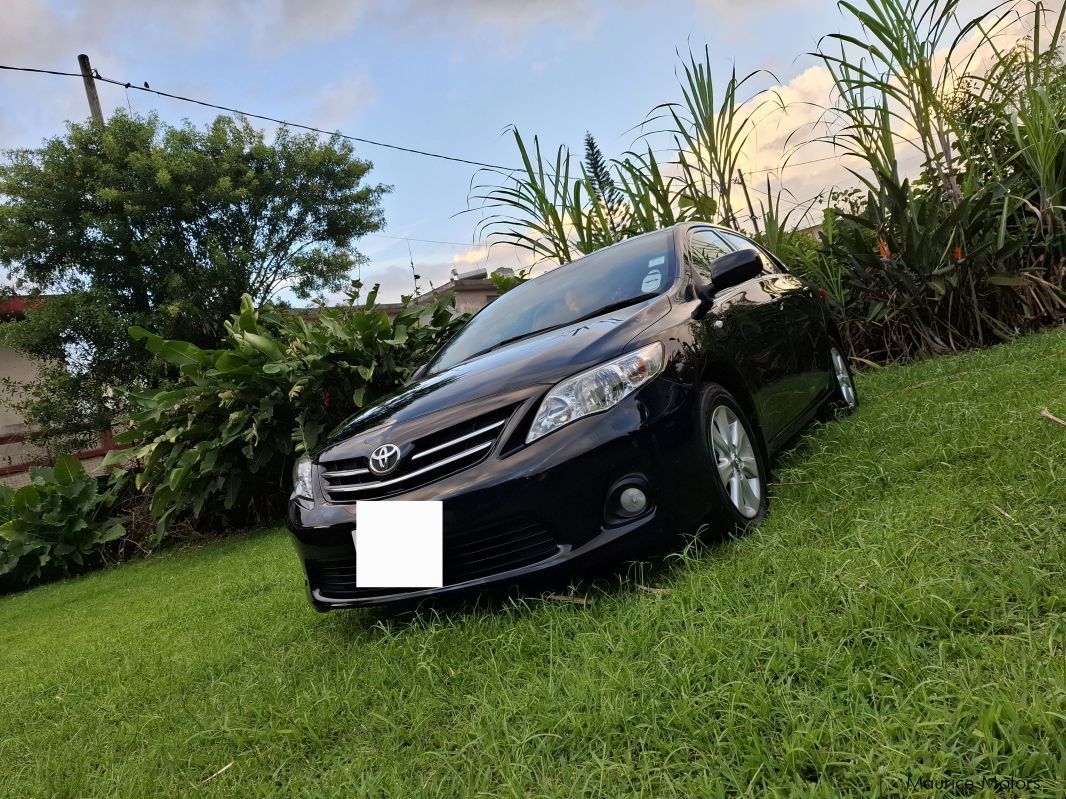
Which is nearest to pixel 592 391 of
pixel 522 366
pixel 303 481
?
pixel 522 366

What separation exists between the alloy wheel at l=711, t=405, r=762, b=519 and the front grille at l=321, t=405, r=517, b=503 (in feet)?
2.39

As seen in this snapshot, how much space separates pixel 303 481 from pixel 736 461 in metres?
1.59

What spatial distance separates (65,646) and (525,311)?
2.96 metres

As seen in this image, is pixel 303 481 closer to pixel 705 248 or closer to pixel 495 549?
pixel 495 549

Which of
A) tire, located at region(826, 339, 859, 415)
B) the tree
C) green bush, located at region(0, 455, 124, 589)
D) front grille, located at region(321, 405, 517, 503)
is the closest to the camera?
front grille, located at region(321, 405, 517, 503)

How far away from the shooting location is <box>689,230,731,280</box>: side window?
3246 millimetres

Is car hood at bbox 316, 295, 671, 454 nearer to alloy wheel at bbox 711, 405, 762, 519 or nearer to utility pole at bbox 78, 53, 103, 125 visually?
alloy wheel at bbox 711, 405, 762, 519

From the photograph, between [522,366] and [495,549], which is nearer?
[495,549]

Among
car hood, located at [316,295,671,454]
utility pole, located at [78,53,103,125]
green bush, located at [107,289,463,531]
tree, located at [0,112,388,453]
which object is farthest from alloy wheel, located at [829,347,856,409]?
utility pole, located at [78,53,103,125]

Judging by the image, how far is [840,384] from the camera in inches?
169

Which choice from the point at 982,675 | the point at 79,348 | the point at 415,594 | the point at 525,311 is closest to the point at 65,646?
the point at 415,594

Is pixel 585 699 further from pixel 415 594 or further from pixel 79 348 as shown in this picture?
pixel 79 348

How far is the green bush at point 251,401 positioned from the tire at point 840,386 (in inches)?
129

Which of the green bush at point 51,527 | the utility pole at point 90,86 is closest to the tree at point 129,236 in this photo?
the utility pole at point 90,86
